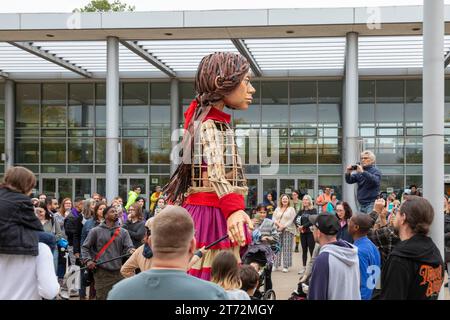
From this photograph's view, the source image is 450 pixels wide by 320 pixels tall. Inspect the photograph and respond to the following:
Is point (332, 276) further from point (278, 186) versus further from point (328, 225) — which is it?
point (278, 186)

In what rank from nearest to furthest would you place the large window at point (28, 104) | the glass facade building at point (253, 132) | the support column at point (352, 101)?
the support column at point (352, 101) → the glass facade building at point (253, 132) → the large window at point (28, 104)

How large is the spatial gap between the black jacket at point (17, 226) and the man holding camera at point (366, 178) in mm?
4416

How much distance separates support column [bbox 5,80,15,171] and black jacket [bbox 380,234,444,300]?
24.6m

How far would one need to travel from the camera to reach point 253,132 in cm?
2419

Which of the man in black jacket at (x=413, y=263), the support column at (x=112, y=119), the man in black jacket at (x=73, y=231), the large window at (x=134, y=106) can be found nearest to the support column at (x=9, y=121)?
the large window at (x=134, y=106)

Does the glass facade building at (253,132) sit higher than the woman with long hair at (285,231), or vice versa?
the glass facade building at (253,132)

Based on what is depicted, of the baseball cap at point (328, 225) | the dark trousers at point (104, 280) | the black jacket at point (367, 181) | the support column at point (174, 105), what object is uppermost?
the support column at point (174, 105)

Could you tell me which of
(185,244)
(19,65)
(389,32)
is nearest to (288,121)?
(389,32)

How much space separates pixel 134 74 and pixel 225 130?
2059cm

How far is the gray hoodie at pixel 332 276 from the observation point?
409cm

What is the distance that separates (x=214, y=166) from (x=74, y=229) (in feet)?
22.6

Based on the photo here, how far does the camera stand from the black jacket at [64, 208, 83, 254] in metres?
10.1

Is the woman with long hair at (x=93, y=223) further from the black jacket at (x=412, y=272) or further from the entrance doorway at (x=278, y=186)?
the entrance doorway at (x=278, y=186)

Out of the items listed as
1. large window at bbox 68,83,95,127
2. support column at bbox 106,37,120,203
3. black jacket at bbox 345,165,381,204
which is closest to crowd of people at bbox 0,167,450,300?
black jacket at bbox 345,165,381,204
